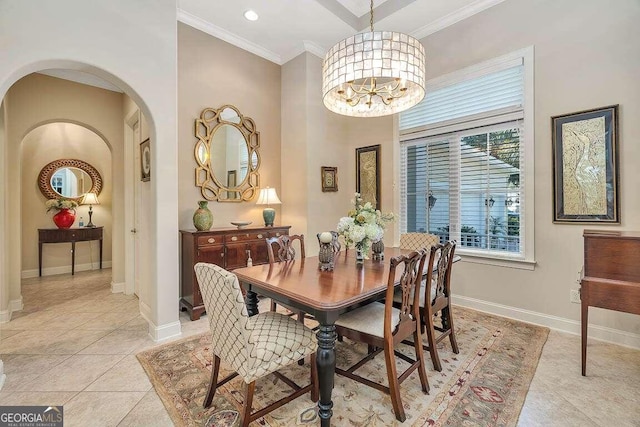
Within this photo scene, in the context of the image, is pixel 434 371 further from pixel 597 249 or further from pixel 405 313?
pixel 597 249

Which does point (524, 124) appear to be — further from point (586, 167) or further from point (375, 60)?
point (375, 60)

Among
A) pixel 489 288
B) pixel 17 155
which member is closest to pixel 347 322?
pixel 489 288

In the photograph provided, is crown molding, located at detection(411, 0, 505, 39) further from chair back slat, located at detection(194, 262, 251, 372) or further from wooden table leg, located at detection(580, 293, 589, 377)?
chair back slat, located at detection(194, 262, 251, 372)

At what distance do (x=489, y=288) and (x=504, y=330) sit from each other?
573mm

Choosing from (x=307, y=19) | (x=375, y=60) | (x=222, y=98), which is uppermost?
(x=307, y=19)

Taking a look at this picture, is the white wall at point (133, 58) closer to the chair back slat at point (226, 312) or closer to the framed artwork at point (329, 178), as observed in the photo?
the chair back slat at point (226, 312)

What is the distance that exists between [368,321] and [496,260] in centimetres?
222

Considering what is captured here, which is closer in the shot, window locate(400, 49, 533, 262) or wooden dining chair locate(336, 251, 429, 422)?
wooden dining chair locate(336, 251, 429, 422)

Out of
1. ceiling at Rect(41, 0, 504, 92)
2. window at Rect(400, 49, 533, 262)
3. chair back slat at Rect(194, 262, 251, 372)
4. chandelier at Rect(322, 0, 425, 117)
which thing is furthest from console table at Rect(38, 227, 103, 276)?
window at Rect(400, 49, 533, 262)

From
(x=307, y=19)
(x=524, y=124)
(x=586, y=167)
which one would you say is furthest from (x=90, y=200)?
(x=586, y=167)

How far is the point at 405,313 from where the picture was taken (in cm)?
191

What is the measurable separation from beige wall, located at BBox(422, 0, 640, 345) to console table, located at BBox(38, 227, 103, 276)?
21.5 ft

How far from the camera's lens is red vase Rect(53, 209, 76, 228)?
5527mm

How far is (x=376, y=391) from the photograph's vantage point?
2.03 metres
